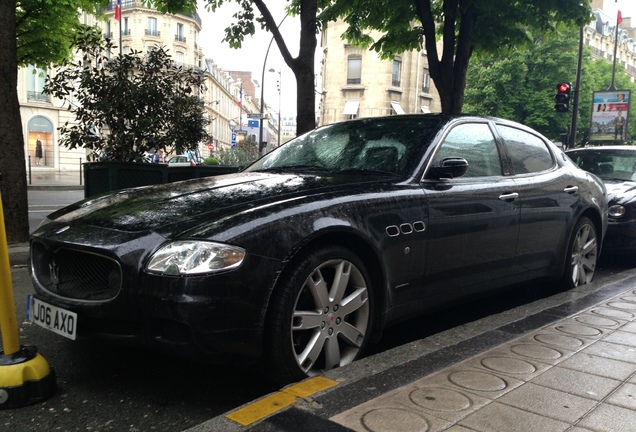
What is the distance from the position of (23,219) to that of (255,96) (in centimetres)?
15544

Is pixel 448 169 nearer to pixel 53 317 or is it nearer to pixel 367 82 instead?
pixel 53 317

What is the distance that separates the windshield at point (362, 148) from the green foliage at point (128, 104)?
4644 millimetres

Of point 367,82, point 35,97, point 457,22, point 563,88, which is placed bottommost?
point 563,88

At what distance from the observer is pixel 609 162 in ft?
25.9

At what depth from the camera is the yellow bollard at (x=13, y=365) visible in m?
2.62

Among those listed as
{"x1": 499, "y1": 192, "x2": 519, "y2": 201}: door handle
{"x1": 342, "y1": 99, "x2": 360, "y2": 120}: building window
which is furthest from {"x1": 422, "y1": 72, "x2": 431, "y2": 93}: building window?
{"x1": 499, "y1": 192, "x2": 519, "y2": 201}: door handle

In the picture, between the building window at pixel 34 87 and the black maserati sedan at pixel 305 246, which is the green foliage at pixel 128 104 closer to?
the black maserati sedan at pixel 305 246

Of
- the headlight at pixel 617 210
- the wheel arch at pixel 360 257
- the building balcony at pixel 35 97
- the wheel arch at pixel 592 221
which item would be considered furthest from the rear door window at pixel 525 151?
the building balcony at pixel 35 97

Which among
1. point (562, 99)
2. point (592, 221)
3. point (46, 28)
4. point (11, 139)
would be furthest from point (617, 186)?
point (46, 28)

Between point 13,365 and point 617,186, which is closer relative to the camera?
point 13,365

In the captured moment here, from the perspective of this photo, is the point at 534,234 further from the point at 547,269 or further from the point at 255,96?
the point at 255,96

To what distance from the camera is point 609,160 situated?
7.91m

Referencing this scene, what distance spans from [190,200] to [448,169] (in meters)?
1.63

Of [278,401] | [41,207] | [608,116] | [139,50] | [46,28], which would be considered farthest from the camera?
[608,116]
